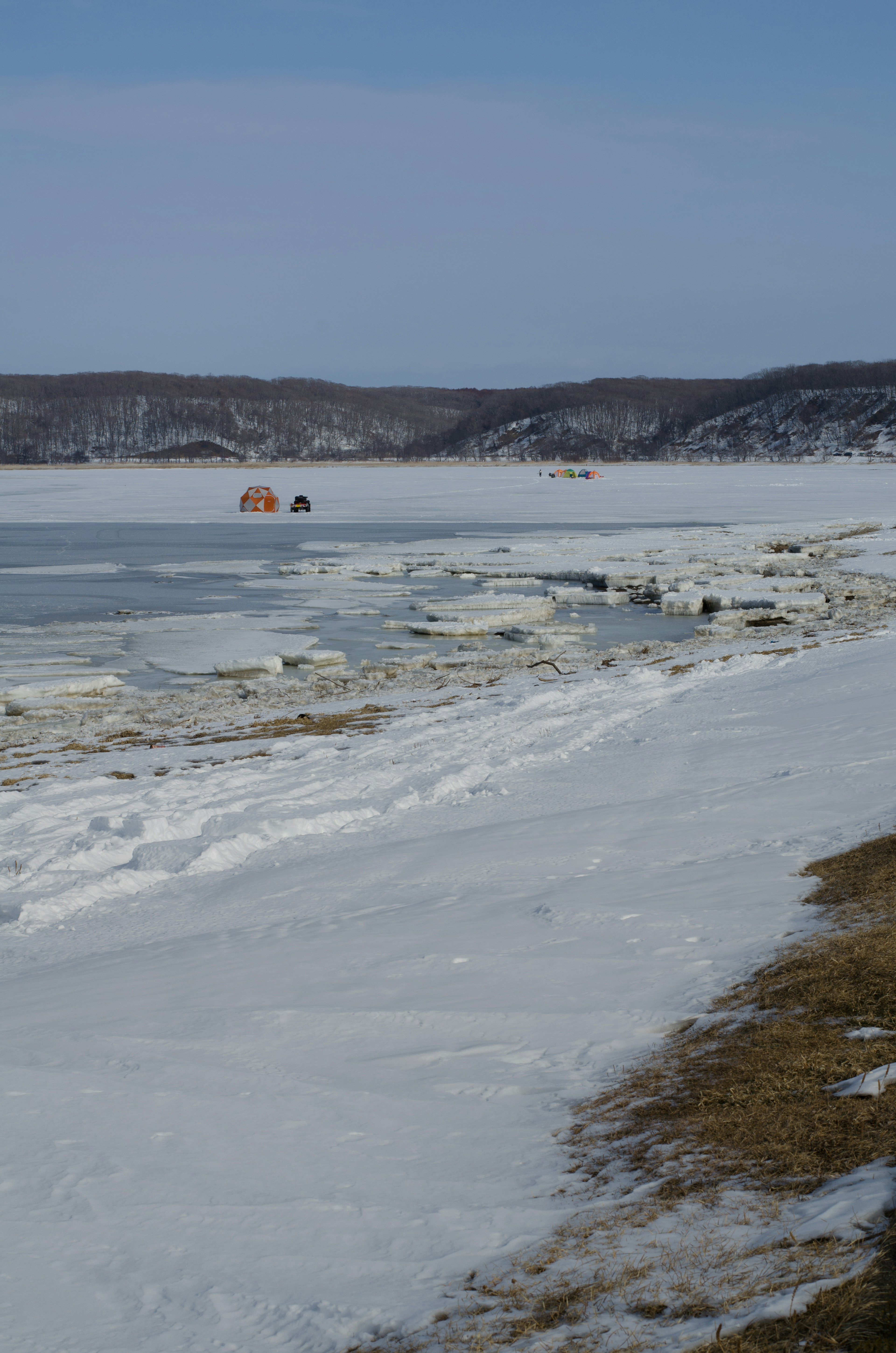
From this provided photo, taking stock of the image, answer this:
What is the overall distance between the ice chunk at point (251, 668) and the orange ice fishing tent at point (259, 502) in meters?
29.5

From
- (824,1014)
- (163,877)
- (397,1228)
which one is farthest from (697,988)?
(163,877)

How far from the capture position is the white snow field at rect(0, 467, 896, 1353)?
248 cm

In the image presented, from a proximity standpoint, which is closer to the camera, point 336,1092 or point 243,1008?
point 336,1092

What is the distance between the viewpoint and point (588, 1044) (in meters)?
3.55

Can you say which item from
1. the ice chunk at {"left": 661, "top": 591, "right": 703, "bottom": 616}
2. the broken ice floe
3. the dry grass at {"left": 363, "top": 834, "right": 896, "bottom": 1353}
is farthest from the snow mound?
the broken ice floe

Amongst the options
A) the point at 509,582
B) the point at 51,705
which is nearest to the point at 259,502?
the point at 509,582

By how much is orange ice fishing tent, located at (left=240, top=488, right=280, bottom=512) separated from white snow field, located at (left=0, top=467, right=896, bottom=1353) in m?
33.0

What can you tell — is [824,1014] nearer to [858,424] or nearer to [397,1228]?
[397,1228]

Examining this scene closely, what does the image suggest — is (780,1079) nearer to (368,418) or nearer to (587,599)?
(587,599)

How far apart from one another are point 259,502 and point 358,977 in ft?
128

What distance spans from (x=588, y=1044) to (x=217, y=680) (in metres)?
9.20

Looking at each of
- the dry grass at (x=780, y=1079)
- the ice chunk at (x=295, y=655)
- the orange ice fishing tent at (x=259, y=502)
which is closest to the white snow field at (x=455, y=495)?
the orange ice fishing tent at (x=259, y=502)

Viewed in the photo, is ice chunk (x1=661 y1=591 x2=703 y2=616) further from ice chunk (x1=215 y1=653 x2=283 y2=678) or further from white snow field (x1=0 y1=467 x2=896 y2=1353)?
white snow field (x1=0 y1=467 x2=896 y2=1353)

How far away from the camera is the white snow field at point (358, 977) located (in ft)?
8.14
